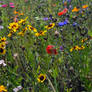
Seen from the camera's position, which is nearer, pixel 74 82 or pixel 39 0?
pixel 74 82

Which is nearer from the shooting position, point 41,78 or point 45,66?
point 41,78

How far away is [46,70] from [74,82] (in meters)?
0.21

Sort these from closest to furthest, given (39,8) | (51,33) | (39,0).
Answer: (51,33) → (39,8) → (39,0)

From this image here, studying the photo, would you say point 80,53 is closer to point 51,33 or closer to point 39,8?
point 51,33

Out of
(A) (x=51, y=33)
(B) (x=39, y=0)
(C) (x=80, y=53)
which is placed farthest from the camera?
(B) (x=39, y=0)

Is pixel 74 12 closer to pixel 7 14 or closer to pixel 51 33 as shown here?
pixel 51 33

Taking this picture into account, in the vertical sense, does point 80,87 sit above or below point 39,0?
below

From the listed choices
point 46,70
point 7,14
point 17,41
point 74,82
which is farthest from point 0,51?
point 7,14

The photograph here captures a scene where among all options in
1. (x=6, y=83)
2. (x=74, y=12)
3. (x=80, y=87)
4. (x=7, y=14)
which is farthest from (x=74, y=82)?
(x=7, y=14)

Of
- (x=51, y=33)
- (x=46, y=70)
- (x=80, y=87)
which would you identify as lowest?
(x=80, y=87)

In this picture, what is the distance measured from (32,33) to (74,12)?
2.76 ft

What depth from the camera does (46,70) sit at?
1.24 m

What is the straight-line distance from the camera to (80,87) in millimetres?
1200

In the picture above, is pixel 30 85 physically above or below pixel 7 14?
below
